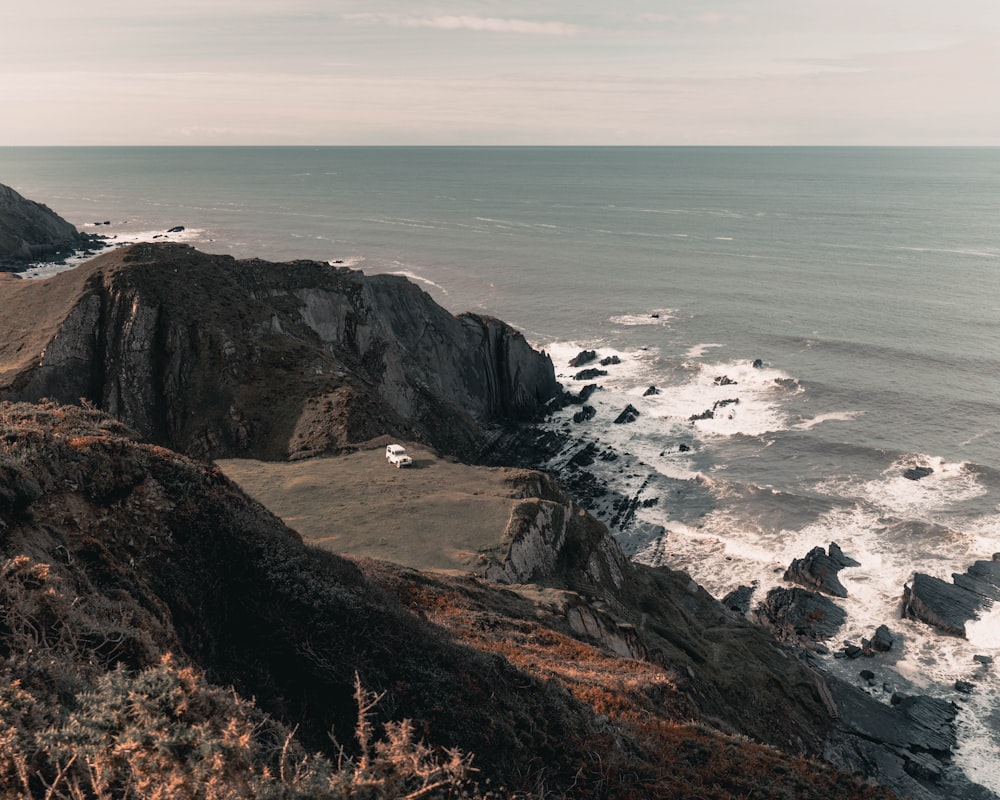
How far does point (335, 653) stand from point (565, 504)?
2838cm

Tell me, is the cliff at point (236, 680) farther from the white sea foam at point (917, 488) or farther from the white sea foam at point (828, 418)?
the white sea foam at point (828, 418)

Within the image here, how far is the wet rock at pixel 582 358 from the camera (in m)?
90.7

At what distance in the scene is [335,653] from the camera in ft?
50.4

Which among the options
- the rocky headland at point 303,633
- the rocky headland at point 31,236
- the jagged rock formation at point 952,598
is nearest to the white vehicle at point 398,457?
the rocky headland at point 303,633

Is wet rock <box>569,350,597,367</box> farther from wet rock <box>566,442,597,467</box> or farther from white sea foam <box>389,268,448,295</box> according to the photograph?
white sea foam <box>389,268,448,295</box>

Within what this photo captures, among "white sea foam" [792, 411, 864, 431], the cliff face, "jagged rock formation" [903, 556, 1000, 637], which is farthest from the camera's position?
"white sea foam" [792, 411, 864, 431]

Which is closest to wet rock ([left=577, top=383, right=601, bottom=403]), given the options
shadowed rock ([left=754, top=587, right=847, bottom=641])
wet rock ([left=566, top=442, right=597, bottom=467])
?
wet rock ([left=566, top=442, right=597, bottom=467])

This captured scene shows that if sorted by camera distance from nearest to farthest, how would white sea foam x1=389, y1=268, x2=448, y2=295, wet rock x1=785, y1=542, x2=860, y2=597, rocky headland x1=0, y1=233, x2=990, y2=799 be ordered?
rocky headland x1=0, y1=233, x2=990, y2=799, wet rock x1=785, y1=542, x2=860, y2=597, white sea foam x1=389, y1=268, x2=448, y2=295

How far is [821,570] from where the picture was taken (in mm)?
48594

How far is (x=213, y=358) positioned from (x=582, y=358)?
51.2 m

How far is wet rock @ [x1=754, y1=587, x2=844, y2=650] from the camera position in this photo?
4512 cm

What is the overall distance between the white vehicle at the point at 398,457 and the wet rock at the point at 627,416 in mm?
36257

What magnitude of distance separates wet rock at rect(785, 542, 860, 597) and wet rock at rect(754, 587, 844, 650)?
894mm

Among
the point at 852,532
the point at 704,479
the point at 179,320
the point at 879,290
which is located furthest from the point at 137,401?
the point at 879,290
